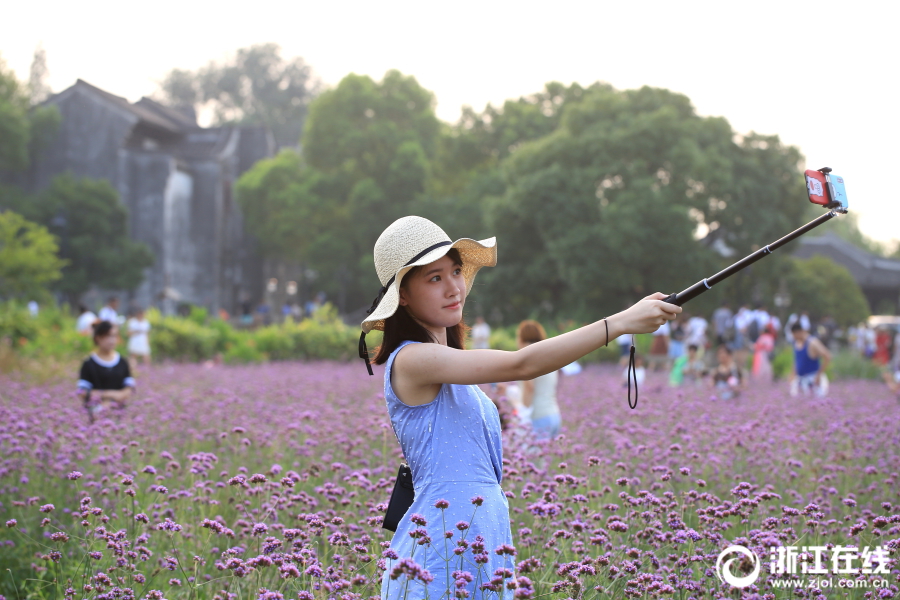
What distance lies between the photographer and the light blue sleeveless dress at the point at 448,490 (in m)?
2.42

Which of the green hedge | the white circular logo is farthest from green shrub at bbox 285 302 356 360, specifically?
the white circular logo

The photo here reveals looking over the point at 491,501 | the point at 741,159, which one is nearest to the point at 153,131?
the point at 741,159

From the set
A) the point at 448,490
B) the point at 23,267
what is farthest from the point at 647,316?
the point at 23,267

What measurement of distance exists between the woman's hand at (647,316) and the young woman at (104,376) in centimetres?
551

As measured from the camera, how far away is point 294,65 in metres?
69.3

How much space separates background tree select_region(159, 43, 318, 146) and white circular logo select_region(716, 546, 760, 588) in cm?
6767

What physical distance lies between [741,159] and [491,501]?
28710 millimetres

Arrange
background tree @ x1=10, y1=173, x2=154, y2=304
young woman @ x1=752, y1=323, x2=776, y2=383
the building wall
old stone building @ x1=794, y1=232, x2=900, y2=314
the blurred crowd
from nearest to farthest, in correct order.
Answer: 1. the blurred crowd
2. young woman @ x1=752, y1=323, x2=776, y2=383
3. background tree @ x1=10, y1=173, x2=154, y2=304
4. the building wall
5. old stone building @ x1=794, y1=232, x2=900, y2=314

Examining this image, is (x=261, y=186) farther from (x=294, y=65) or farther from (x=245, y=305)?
(x=294, y=65)

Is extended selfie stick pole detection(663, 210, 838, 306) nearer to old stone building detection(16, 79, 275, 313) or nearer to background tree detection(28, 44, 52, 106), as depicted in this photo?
old stone building detection(16, 79, 275, 313)

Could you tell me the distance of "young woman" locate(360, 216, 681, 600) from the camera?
229 centimetres

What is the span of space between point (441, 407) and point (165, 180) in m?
42.8

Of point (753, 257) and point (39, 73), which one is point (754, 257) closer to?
point (753, 257)

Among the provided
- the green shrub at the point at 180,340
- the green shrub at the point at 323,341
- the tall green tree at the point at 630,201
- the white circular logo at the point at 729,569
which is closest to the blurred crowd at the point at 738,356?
the tall green tree at the point at 630,201
